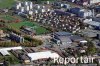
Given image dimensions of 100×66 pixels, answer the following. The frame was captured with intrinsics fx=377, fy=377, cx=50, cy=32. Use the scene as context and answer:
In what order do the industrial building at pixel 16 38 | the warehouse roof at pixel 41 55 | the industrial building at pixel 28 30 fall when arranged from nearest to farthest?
the warehouse roof at pixel 41 55, the industrial building at pixel 16 38, the industrial building at pixel 28 30

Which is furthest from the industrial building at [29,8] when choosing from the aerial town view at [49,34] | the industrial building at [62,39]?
the industrial building at [62,39]

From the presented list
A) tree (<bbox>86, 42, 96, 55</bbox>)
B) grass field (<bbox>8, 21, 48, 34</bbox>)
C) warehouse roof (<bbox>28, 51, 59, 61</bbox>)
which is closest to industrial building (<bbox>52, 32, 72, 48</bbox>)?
tree (<bbox>86, 42, 96, 55</bbox>)

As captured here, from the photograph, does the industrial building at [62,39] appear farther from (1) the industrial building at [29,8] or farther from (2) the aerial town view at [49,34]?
(1) the industrial building at [29,8]

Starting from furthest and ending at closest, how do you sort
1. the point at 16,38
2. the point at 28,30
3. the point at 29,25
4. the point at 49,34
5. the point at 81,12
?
the point at 81,12
the point at 29,25
the point at 28,30
the point at 49,34
the point at 16,38

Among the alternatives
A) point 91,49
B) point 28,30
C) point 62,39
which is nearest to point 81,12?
point 28,30

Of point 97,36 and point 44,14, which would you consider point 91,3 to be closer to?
point 44,14

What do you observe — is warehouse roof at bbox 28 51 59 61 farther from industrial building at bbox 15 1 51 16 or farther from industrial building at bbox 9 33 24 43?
industrial building at bbox 15 1 51 16

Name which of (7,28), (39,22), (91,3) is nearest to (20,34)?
(7,28)

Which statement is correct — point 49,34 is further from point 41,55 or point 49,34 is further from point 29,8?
point 29,8

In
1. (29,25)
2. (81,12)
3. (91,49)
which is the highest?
(81,12)
